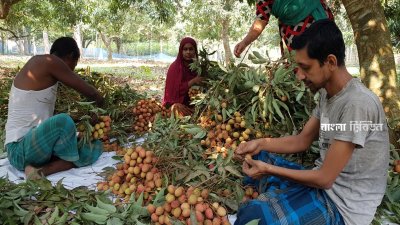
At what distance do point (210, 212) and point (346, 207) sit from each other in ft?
1.83

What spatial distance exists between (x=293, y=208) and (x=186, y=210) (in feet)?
1.50

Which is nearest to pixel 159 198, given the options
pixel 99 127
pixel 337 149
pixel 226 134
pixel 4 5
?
pixel 226 134

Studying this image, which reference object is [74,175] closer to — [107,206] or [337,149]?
[107,206]

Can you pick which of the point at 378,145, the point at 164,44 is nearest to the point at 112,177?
the point at 378,145

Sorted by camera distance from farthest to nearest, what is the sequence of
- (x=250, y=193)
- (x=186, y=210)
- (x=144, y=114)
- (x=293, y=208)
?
(x=144, y=114) → (x=250, y=193) → (x=186, y=210) → (x=293, y=208)

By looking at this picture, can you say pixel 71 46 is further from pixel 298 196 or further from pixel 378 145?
pixel 378 145

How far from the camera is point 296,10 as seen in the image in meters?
2.65

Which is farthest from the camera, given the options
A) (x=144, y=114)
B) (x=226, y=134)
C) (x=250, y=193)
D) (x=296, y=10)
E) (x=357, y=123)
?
(x=144, y=114)

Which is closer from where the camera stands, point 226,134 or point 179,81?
point 226,134

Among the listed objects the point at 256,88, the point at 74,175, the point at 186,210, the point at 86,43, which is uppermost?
the point at 256,88

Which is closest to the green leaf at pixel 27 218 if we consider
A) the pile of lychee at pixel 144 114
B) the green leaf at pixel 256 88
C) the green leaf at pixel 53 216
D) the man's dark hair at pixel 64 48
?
the green leaf at pixel 53 216

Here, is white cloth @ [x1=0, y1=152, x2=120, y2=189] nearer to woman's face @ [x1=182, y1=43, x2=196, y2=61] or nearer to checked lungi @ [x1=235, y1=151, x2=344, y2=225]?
checked lungi @ [x1=235, y1=151, x2=344, y2=225]

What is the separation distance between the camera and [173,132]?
2.38 metres

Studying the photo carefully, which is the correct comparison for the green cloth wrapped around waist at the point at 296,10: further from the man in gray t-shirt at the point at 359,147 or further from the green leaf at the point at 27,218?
the green leaf at the point at 27,218
